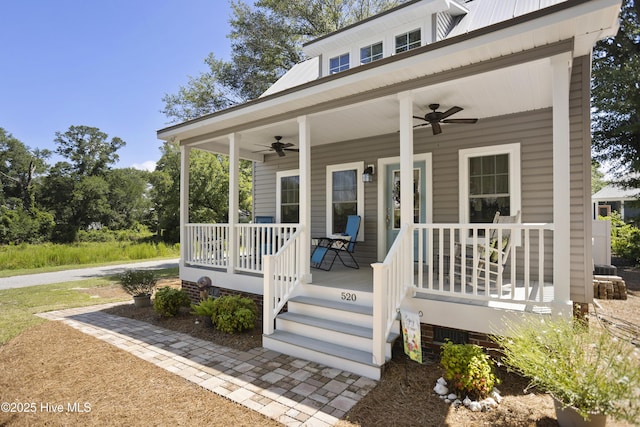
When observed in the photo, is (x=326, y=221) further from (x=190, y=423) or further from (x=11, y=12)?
(x=11, y=12)

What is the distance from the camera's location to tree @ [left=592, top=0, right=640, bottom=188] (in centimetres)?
1010

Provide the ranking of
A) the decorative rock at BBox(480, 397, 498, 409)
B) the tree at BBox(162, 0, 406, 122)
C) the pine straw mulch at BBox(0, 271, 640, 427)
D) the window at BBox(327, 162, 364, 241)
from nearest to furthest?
the pine straw mulch at BBox(0, 271, 640, 427) → the decorative rock at BBox(480, 397, 498, 409) → the window at BBox(327, 162, 364, 241) → the tree at BBox(162, 0, 406, 122)

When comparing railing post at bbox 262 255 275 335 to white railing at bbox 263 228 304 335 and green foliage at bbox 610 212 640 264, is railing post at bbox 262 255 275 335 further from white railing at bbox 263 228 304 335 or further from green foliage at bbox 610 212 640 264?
green foliage at bbox 610 212 640 264

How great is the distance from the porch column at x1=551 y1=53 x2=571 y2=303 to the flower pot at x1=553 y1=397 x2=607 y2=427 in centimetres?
108

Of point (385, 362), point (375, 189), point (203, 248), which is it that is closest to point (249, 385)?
point (385, 362)

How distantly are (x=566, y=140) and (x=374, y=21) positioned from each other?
A: 440 cm

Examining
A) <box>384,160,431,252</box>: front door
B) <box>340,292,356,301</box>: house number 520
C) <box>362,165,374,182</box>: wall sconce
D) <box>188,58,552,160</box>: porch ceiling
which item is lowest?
<box>340,292,356,301</box>: house number 520

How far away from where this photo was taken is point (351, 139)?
22.0 ft

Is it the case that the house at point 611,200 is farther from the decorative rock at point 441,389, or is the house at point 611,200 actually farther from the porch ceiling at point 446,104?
the decorative rock at point 441,389

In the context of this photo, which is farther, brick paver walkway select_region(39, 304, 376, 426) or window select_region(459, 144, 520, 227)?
window select_region(459, 144, 520, 227)

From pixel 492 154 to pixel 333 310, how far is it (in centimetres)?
343

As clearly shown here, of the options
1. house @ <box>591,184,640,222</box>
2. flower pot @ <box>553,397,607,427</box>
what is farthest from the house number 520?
→ house @ <box>591,184,640,222</box>

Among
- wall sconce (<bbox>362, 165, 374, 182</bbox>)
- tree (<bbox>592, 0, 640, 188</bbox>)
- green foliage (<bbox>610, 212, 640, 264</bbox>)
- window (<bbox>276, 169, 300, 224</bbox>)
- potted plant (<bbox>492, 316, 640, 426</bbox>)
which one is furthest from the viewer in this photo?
green foliage (<bbox>610, 212, 640, 264</bbox>)

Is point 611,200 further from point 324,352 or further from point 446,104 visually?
point 324,352
